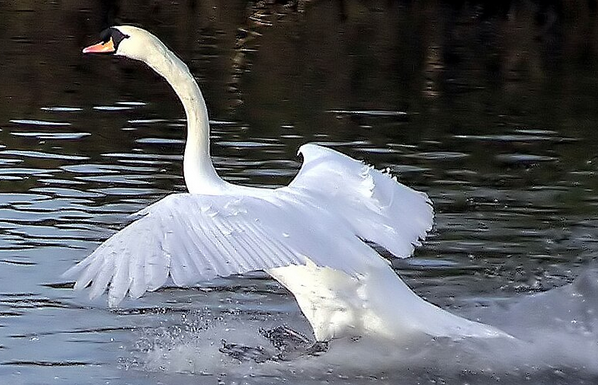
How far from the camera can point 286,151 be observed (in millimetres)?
14336

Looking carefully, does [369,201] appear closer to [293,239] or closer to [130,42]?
[293,239]

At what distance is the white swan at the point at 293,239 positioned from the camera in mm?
6074

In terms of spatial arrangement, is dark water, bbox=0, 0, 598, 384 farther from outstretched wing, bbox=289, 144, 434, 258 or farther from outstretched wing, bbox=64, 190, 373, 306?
outstretched wing, bbox=64, 190, 373, 306

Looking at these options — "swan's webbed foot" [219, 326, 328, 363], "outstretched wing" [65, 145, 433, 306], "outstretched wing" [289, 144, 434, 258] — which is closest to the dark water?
"swan's webbed foot" [219, 326, 328, 363]

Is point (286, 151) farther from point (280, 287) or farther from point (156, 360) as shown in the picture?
point (156, 360)

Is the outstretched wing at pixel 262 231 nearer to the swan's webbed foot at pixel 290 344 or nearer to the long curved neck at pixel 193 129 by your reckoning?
the long curved neck at pixel 193 129

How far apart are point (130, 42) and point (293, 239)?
221cm

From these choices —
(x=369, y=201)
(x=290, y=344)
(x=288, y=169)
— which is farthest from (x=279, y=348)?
(x=288, y=169)

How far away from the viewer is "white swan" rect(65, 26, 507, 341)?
19.9ft

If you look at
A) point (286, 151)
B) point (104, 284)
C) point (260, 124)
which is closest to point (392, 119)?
point (260, 124)

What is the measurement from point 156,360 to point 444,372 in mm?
1534

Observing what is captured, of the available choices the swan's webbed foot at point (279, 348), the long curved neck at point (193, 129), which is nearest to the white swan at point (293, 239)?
the long curved neck at point (193, 129)

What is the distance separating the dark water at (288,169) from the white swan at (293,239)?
29 centimetres

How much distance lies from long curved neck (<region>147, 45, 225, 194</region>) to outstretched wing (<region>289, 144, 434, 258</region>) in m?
0.47
